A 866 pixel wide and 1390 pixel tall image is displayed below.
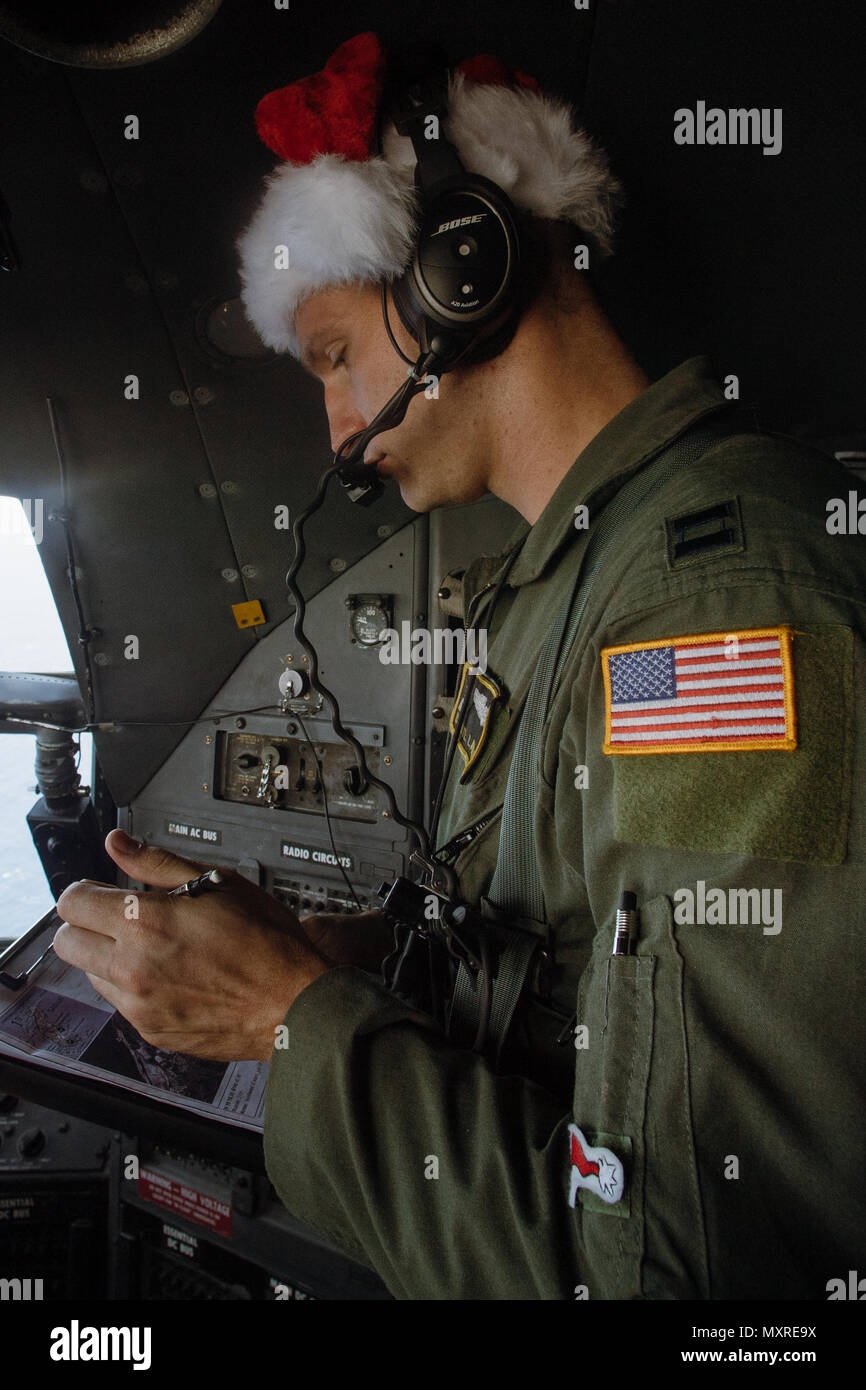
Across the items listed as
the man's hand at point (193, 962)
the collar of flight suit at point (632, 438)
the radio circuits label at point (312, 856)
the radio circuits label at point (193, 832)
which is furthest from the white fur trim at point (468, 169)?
the radio circuits label at point (193, 832)

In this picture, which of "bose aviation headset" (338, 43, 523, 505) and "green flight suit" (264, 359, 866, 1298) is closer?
"green flight suit" (264, 359, 866, 1298)

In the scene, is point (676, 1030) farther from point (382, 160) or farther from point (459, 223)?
point (382, 160)

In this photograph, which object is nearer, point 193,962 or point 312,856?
point 193,962

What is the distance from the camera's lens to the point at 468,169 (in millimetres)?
1052

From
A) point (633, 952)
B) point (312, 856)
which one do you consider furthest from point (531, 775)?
point (312, 856)

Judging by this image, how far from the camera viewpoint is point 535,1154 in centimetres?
65

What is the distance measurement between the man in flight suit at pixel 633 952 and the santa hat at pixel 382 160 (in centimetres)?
2

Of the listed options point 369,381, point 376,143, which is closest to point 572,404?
point 369,381

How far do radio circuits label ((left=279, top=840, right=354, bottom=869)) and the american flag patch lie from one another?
57.8 inches

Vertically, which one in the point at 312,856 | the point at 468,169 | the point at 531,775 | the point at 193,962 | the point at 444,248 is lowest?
the point at 312,856

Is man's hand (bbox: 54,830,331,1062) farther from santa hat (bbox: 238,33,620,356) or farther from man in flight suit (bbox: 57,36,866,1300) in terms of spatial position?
santa hat (bbox: 238,33,620,356)

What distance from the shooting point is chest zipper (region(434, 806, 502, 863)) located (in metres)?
1.04

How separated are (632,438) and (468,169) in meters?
0.53

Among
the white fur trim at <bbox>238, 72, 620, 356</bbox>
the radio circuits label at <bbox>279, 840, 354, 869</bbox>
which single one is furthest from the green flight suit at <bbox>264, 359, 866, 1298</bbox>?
the radio circuits label at <bbox>279, 840, 354, 869</bbox>
